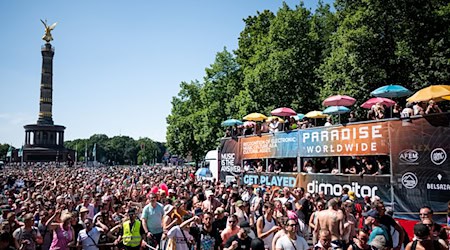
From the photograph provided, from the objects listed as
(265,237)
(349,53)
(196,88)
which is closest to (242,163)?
(349,53)

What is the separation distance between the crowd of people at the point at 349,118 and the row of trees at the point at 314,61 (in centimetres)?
380

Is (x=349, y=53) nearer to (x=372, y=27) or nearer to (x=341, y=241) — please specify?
(x=372, y=27)

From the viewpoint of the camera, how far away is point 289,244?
21.1 ft

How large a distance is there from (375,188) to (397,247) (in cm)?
552

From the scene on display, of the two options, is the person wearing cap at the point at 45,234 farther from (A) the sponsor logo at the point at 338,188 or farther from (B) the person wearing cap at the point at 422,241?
(A) the sponsor logo at the point at 338,188

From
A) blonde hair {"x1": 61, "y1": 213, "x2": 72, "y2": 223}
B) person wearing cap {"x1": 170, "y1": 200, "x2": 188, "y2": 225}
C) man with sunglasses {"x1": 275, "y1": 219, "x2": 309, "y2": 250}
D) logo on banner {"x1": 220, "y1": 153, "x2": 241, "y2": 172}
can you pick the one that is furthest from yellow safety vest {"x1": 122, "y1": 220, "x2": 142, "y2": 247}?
logo on banner {"x1": 220, "y1": 153, "x2": 241, "y2": 172}

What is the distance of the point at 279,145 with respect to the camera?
61.6 ft

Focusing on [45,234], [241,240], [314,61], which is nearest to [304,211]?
[241,240]

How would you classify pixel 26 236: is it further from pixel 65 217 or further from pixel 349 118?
pixel 349 118

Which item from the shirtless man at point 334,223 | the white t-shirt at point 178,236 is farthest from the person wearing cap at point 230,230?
the shirtless man at point 334,223

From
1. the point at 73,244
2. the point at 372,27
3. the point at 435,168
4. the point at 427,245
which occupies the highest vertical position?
the point at 372,27

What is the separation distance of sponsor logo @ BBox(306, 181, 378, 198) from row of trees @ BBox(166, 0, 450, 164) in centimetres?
871

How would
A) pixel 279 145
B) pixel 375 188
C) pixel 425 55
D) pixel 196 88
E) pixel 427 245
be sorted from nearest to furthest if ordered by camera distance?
pixel 427 245 < pixel 375 188 < pixel 279 145 < pixel 425 55 < pixel 196 88

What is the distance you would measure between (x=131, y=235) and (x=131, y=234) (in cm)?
2
